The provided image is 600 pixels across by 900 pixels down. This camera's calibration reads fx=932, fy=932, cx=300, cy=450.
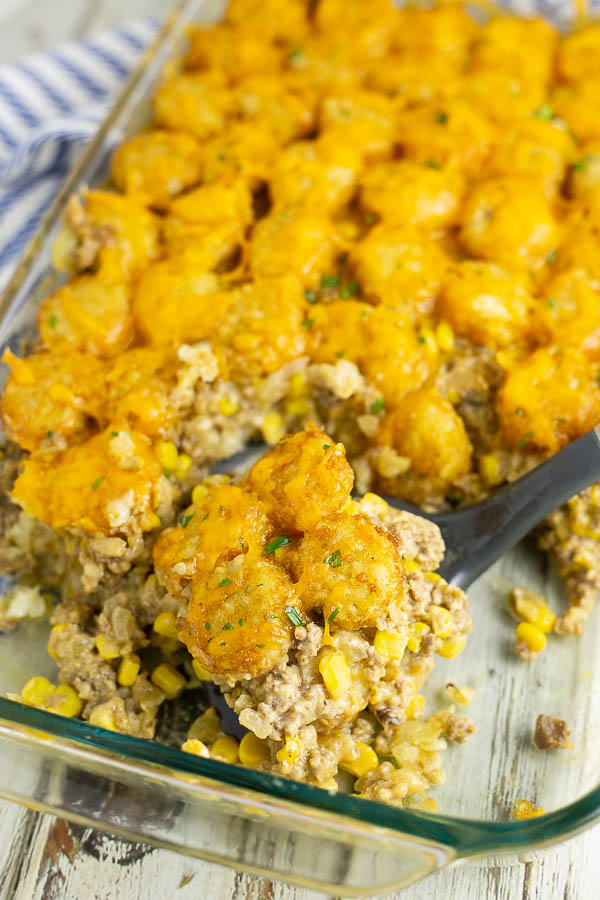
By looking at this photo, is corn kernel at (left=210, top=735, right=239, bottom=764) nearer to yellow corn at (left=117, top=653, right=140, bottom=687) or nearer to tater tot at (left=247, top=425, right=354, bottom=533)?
yellow corn at (left=117, top=653, right=140, bottom=687)

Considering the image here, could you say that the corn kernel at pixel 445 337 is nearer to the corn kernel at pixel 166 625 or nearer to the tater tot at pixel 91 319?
the tater tot at pixel 91 319

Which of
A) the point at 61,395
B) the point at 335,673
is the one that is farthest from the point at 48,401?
the point at 335,673

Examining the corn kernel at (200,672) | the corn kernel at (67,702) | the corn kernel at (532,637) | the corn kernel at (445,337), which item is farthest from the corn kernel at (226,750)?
the corn kernel at (445,337)

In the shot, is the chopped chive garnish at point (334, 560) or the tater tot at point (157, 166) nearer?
the chopped chive garnish at point (334, 560)

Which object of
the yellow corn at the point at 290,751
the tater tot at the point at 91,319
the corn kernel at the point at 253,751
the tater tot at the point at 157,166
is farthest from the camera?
the tater tot at the point at 157,166

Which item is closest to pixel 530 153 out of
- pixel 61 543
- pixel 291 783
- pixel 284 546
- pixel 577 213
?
pixel 577 213
